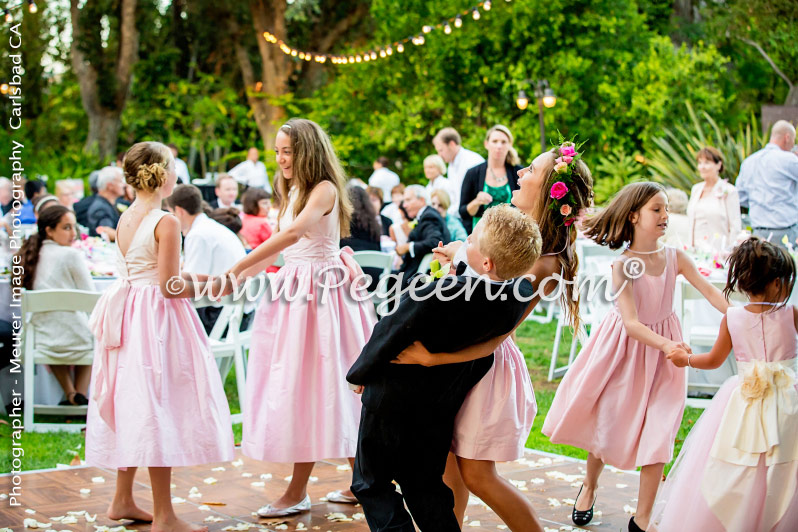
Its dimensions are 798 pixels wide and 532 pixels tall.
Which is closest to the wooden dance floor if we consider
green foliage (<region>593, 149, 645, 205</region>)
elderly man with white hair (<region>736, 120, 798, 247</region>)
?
elderly man with white hair (<region>736, 120, 798, 247</region>)

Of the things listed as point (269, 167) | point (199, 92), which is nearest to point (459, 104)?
point (269, 167)

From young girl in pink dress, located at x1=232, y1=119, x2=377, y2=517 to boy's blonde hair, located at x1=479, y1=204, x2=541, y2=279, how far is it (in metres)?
1.29

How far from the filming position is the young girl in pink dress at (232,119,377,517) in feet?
13.3

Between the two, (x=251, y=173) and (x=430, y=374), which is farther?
(x=251, y=173)

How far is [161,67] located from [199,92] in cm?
117

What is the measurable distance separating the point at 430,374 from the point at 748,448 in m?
1.20

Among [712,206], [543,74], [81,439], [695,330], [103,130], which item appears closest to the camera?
[81,439]

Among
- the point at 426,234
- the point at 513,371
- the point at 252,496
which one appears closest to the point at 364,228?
the point at 426,234

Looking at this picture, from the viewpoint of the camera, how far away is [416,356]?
2.90 meters

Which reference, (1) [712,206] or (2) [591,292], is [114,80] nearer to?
(1) [712,206]

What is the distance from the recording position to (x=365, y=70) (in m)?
17.9

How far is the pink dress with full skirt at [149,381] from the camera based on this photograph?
12.2 ft

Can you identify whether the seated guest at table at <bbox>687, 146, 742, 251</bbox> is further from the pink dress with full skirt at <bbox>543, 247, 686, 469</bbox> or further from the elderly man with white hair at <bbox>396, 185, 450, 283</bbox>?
the pink dress with full skirt at <bbox>543, 247, 686, 469</bbox>

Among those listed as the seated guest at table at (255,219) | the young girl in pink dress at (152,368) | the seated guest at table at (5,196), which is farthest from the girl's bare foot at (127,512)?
the seated guest at table at (5,196)
